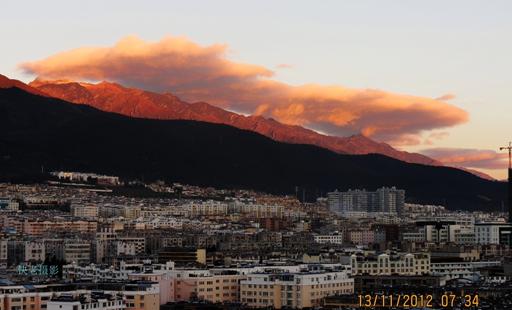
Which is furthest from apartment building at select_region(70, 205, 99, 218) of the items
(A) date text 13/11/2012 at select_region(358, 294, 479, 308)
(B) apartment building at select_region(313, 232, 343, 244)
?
(A) date text 13/11/2012 at select_region(358, 294, 479, 308)

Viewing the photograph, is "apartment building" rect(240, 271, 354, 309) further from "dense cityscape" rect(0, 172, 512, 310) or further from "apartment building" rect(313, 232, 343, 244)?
"apartment building" rect(313, 232, 343, 244)

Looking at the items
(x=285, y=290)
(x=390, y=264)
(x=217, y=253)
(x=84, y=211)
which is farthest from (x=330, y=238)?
(x=285, y=290)

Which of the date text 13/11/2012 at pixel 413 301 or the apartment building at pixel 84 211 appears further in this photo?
the apartment building at pixel 84 211

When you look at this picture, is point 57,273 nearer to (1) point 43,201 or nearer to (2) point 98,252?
(2) point 98,252

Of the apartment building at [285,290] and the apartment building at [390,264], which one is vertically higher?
the apartment building at [390,264]

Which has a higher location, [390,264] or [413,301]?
[390,264]

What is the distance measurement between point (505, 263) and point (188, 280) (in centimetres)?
2562

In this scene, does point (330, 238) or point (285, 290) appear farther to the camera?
point (330, 238)

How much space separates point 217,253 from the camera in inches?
3497

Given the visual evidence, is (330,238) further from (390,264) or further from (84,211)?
(390,264)

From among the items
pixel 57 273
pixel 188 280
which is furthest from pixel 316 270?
pixel 57 273

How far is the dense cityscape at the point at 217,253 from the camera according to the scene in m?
53.8

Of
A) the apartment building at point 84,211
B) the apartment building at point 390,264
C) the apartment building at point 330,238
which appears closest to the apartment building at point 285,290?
the apartment building at point 390,264

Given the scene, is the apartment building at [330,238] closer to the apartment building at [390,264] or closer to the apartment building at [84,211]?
the apartment building at [84,211]
